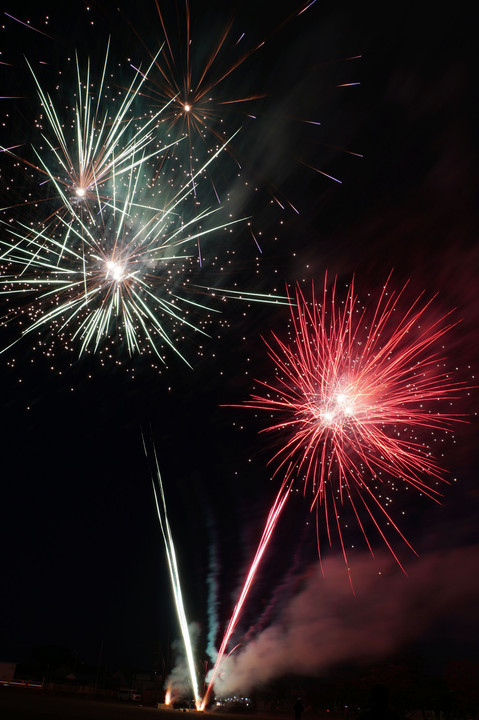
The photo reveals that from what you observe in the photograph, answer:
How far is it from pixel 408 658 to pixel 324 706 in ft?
23.1

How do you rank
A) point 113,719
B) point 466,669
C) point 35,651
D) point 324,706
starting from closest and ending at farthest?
point 113,719, point 466,669, point 324,706, point 35,651

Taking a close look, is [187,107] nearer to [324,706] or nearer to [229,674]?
[229,674]

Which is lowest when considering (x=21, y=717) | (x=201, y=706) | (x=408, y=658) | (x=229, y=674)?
(x=21, y=717)

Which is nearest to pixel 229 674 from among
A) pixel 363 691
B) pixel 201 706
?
pixel 201 706

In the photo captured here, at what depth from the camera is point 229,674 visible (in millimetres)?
33000

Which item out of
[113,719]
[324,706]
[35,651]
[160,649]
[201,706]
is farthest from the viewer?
[35,651]

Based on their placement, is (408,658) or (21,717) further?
(408,658)

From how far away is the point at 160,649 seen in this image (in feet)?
197

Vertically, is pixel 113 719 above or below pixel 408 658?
below

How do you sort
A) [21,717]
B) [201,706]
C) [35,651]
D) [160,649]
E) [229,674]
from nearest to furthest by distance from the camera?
[21,717] < [201,706] < [229,674] < [160,649] < [35,651]

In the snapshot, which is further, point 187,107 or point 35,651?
point 35,651

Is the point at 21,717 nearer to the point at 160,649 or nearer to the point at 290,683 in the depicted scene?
the point at 290,683

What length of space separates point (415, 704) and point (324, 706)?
20.2ft

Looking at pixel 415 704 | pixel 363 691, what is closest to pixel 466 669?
pixel 415 704
